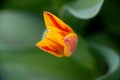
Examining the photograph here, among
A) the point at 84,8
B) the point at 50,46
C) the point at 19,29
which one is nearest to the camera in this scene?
the point at 50,46

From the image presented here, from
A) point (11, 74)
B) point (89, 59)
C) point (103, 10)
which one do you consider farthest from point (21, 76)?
point (103, 10)

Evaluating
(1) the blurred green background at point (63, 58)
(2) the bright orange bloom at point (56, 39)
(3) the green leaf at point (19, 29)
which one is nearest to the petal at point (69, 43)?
(2) the bright orange bloom at point (56, 39)

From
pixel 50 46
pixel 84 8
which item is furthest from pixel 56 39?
pixel 84 8

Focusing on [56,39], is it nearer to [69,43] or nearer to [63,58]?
[69,43]

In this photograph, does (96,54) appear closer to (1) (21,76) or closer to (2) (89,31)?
(2) (89,31)

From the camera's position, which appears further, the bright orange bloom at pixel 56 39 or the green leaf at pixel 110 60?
the green leaf at pixel 110 60

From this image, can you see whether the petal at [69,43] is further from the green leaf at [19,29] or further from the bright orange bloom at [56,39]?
the green leaf at [19,29]

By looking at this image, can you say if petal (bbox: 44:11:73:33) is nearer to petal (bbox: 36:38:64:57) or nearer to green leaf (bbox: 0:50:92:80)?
petal (bbox: 36:38:64:57)

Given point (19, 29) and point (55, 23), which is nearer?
point (55, 23)
